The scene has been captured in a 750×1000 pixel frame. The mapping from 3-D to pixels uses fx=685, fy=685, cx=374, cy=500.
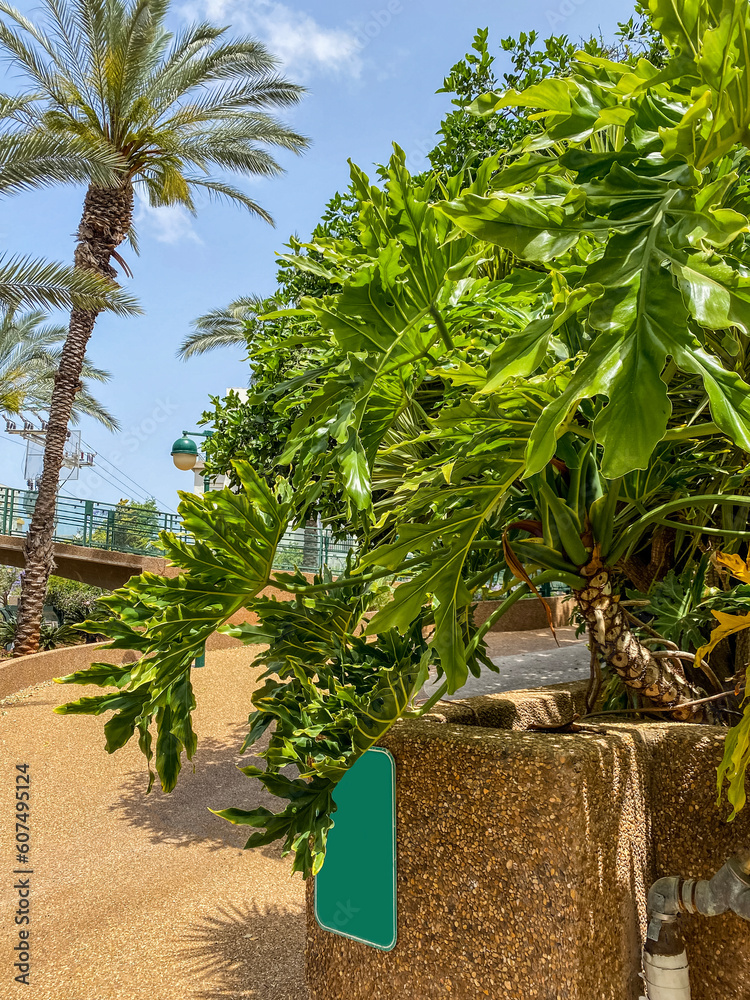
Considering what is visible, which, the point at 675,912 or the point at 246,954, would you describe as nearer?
the point at 675,912

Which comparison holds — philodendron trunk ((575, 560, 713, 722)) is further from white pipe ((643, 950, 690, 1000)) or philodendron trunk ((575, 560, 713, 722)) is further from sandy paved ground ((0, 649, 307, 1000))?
sandy paved ground ((0, 649, 307, 1000))

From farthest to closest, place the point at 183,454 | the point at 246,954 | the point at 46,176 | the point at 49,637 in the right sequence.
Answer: the point at 183,454 → the point at 49,637 → the point at 46,176 → the point at 246,954

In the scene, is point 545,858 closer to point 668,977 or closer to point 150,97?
point 668,977

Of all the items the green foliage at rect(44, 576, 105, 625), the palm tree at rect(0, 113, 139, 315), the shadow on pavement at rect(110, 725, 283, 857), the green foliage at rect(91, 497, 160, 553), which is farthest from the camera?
the green foliage at rect(91, 497, 160, 553)

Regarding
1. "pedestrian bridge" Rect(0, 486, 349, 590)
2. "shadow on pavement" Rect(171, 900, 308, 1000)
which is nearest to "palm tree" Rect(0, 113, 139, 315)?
"pedestrian bridge" Rect(0, 486, 349, 590)

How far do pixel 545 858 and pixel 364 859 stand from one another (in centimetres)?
77

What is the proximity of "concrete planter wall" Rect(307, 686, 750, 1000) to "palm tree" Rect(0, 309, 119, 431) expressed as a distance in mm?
16022

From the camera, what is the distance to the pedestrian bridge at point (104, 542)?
633 inches

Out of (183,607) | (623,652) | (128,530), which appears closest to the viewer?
(183,607)

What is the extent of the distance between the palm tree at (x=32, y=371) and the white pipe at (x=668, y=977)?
16711 mm

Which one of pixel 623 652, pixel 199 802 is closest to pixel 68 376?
pixel 199 802

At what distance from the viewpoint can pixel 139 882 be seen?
4.63 metres

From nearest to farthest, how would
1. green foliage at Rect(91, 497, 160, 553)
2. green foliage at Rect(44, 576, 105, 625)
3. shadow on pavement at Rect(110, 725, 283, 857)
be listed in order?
shadow on pavement at Rect(110, 725, 283, 857), green foliage at Rect(44, 576, 105, 625), green foliage at Rect(91, 497, 160, 553)

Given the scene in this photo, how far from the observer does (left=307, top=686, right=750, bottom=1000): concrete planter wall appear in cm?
223
